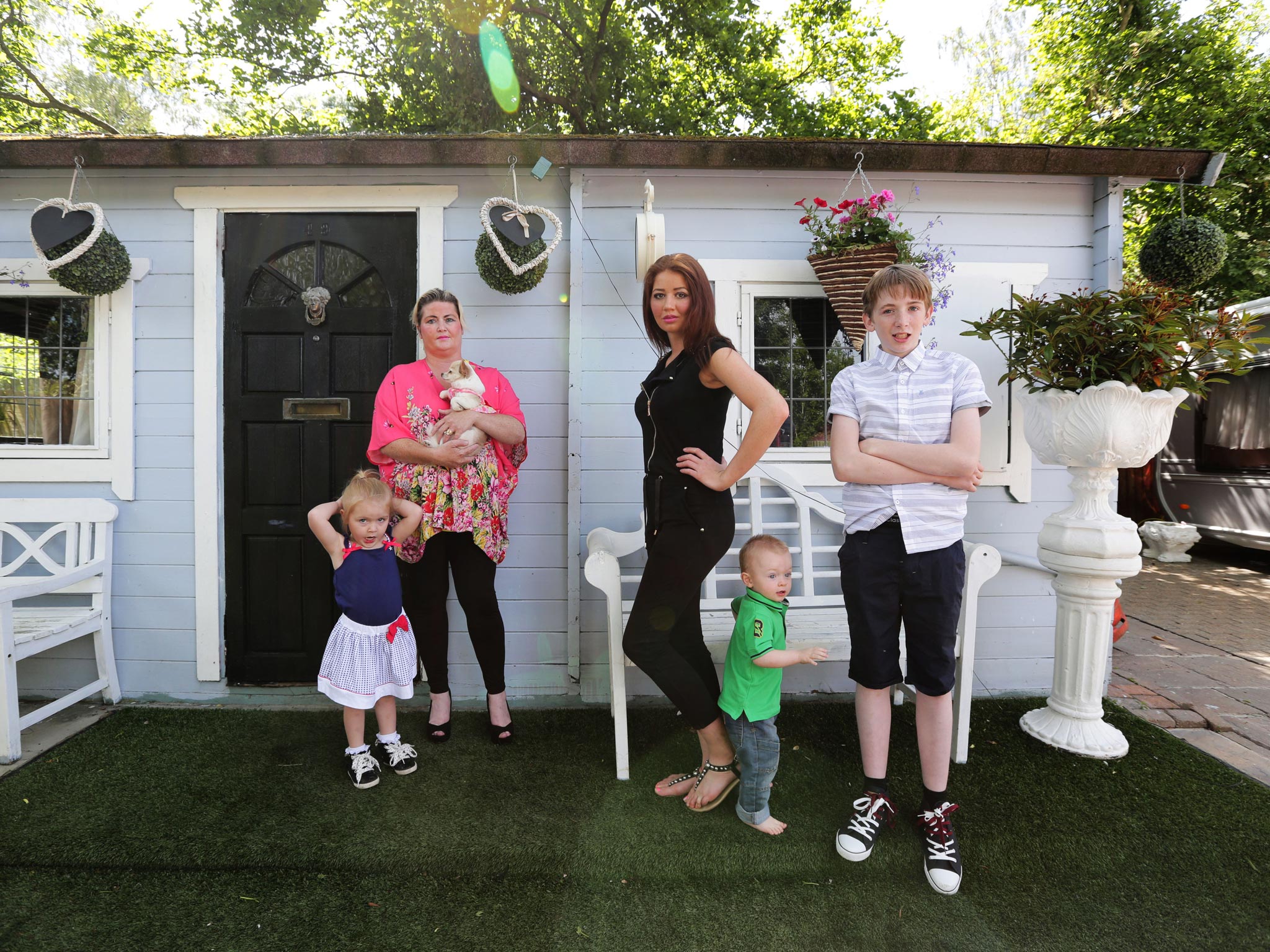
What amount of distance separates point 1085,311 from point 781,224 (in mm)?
1417

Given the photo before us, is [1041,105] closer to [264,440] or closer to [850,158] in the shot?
[850,158]

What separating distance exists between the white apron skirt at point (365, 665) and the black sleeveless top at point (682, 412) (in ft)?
4.05

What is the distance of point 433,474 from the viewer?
110 inches

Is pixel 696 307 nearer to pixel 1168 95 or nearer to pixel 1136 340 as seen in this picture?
pixel 1136 340

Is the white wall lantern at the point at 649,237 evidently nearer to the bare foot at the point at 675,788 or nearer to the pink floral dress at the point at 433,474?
the pink floral dress at the point at 433,474

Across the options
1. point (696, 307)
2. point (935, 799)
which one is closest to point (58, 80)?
point (696, 307)

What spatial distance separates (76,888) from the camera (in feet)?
6.63

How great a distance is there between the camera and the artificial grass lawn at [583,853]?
73.9 inches

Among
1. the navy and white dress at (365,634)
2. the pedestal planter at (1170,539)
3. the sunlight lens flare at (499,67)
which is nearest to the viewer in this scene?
the navy and white dress at (365,634)

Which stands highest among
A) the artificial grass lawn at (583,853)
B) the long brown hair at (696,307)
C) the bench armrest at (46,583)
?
the long brown hair at (696,307)

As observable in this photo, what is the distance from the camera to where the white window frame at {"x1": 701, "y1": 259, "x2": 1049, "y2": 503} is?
136 inches

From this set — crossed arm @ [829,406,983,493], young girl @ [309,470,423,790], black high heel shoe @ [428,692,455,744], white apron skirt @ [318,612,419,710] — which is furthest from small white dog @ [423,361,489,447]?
crossed arm @ [829,406,983,493]

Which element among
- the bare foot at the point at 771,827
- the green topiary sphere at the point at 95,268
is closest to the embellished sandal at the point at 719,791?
the bare foot at the point at 771,827

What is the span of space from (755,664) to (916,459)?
0.81 metres
